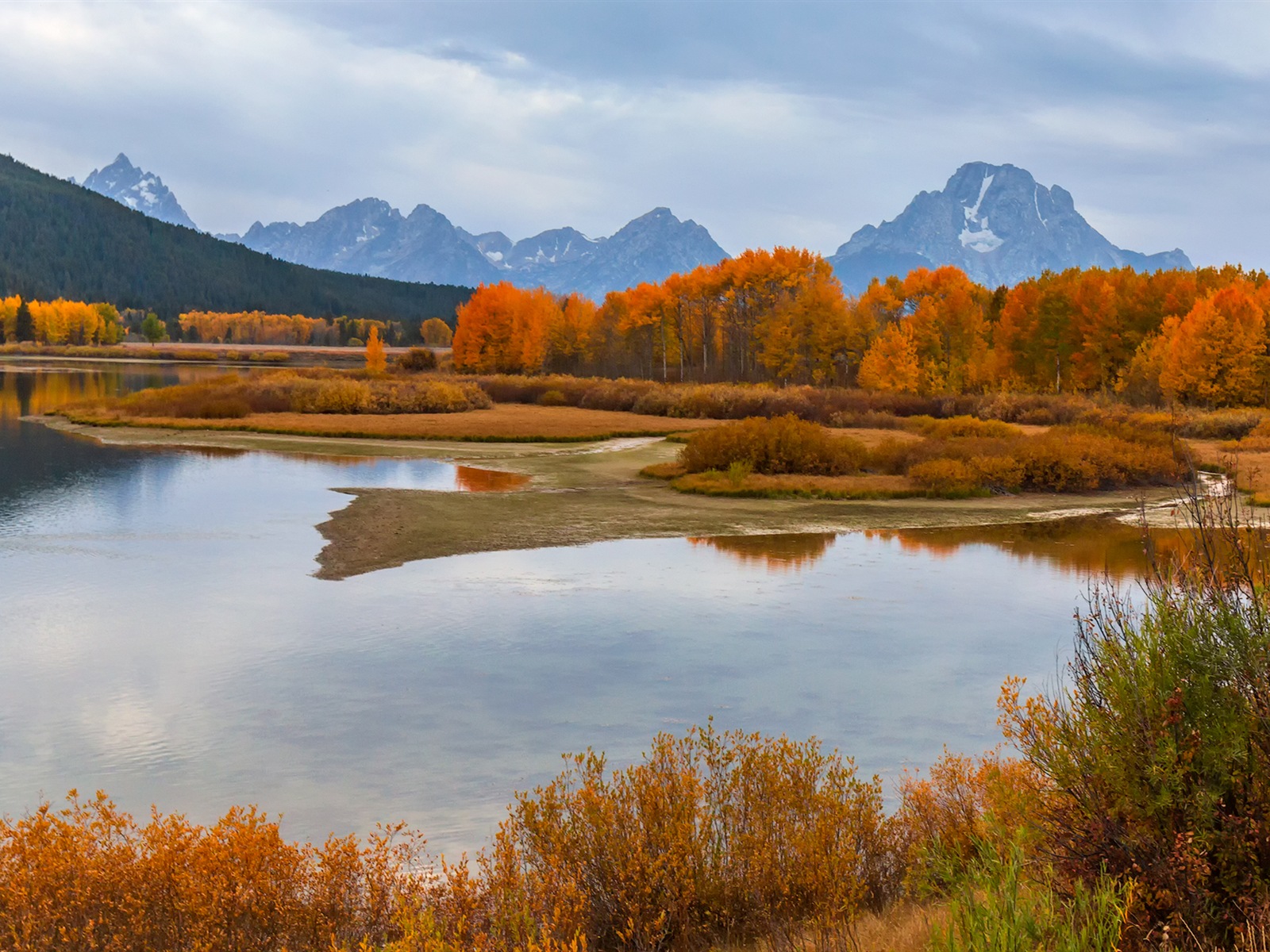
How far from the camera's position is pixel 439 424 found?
46406mm

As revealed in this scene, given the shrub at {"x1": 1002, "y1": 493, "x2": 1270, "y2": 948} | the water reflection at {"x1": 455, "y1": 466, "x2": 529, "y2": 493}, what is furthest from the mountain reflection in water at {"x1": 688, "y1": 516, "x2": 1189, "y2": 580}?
the shrub at {"x1": 1002, "y1": 493, "x2": 1270, "y2": 948}

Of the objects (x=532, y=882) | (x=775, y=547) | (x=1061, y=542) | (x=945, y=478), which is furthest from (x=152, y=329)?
(x=532, y=882)

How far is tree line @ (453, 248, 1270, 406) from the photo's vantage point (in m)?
55.2

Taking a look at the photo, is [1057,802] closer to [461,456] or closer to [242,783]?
[242,783]

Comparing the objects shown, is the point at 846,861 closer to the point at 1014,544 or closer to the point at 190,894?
the point at 190,894

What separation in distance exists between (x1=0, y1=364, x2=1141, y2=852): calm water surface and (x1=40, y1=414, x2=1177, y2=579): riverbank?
3.25 feet

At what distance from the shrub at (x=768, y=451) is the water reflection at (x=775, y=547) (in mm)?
8127

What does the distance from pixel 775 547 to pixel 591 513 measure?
16.5ft

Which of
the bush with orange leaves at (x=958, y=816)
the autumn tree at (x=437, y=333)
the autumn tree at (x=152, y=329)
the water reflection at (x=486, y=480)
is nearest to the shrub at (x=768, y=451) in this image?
the water reflection at (x=486, y=480)

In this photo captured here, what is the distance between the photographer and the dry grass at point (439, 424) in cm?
4225

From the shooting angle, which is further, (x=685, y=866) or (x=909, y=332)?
(x=909, y=332)

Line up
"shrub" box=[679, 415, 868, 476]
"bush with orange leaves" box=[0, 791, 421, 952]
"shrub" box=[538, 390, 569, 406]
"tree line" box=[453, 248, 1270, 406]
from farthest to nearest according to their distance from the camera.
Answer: "shrub" box=[538, 390, 569, 406]
"tree line" box=[453, 248, 1270, 406]
"shrub" box=[679, 415, 868, 476]
"bush with orange leaves" box=[0, 791, 421, 952]

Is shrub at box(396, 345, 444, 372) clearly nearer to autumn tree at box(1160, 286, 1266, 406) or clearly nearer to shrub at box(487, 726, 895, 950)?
autumn tree at box(1160, 286, 1266, 406)

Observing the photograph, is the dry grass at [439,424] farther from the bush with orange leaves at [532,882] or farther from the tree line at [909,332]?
the bush with orange leaves at [532,882]
